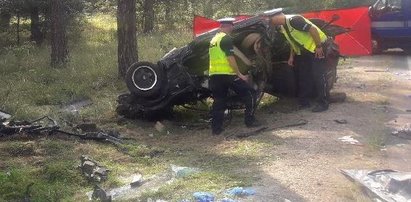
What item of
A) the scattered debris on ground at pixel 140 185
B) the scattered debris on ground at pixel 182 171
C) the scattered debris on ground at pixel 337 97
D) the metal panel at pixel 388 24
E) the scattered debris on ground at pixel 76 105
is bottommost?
the scattered debris on ground at pixel 140 185

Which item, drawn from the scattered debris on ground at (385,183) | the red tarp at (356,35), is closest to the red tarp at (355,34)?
the red tarp at (356,35)

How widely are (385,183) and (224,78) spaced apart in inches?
116

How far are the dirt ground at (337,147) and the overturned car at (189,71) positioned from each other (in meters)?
0.94

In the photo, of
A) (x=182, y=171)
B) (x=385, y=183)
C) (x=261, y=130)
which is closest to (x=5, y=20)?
(x=261, y=130)

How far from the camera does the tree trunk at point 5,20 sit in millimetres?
17572

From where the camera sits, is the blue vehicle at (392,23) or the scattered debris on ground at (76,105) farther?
the blue vehicle at (392,23)

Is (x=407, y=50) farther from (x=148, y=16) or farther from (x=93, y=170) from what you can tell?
(x=93, y=170)

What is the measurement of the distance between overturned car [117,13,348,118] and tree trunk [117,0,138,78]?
8.63 ft

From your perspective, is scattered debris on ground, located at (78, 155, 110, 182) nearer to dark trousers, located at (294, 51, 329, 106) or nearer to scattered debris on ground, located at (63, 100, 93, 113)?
scattered debris on ground, located at (63, 100, 93, 113)

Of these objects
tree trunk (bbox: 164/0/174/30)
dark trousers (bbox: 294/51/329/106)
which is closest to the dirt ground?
dark trousers (bbox: 294/51/329/106)

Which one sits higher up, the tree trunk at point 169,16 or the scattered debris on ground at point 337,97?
the tree trunk at point 169,16

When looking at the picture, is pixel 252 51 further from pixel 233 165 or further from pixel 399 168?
pixel 399 168

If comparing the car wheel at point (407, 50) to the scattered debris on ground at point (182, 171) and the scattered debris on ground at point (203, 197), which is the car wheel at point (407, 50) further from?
the scattered debris on ground at point (203, 197)

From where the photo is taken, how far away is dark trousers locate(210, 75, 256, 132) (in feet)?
23.7
